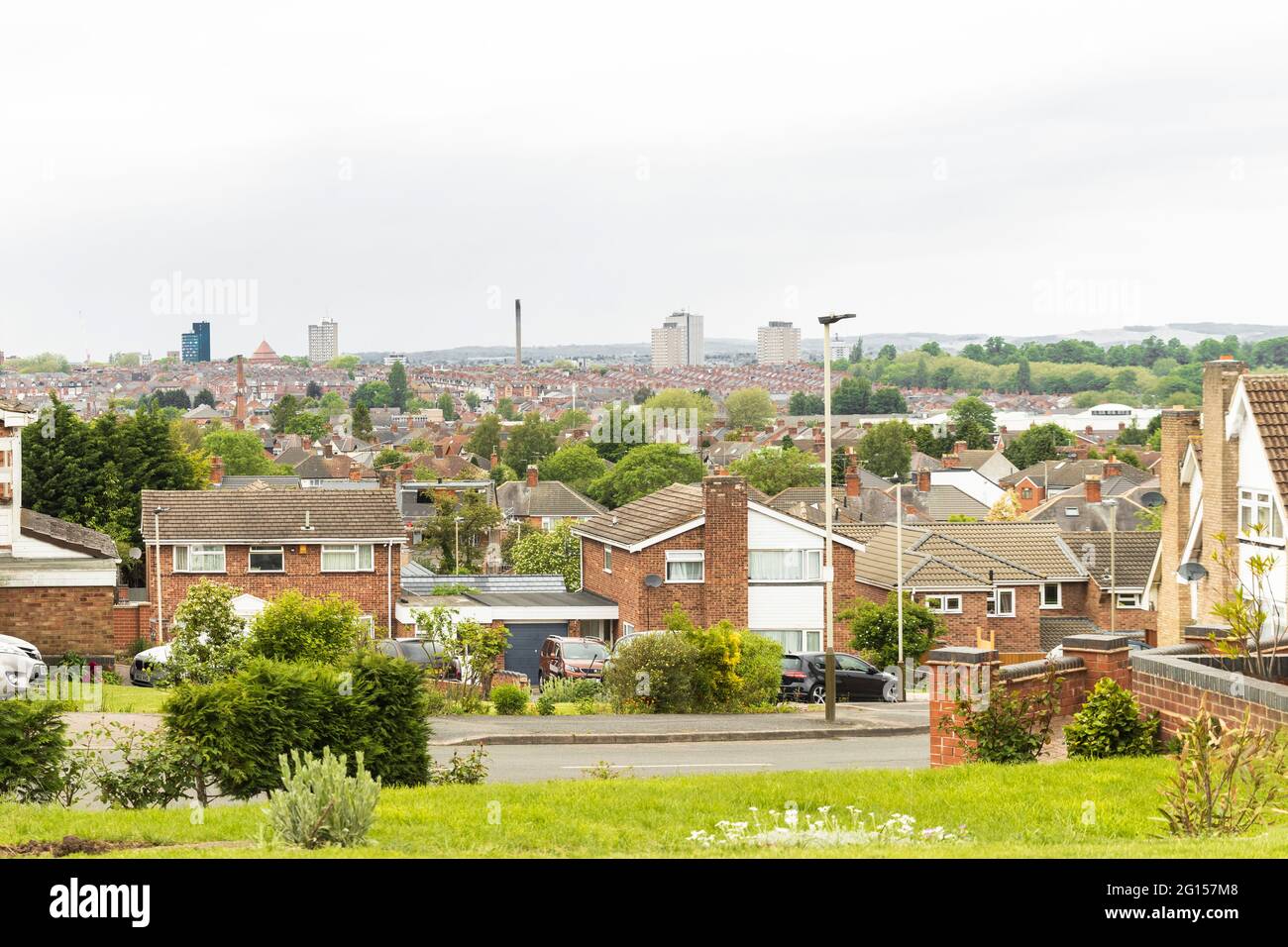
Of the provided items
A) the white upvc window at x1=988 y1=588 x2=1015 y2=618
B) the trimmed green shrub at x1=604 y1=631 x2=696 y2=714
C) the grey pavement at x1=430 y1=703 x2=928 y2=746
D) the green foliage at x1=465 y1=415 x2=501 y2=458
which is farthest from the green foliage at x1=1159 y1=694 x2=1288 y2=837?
the green foliage at x1=465 y1=415 x2=501 y2=458

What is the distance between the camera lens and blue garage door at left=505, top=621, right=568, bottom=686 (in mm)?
43469

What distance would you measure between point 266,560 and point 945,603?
20326 mm

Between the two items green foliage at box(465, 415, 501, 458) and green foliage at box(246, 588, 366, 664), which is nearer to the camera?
green foliage at box(246, 588, 366, 664)

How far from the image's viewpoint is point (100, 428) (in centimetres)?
6500

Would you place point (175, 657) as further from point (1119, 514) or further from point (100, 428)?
point (1119, 514)

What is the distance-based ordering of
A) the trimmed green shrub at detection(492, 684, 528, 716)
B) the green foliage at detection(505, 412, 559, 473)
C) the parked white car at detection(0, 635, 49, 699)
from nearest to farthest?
the parked white car at detection(0, 635, 49, 699)
the trimmed green shrub at detection(492, 684, 528, 716)
the green foliage at detection(505, 412, 559, 473)

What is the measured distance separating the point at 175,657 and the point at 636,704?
8666 mm

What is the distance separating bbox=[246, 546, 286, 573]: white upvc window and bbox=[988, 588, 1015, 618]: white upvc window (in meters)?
21.7

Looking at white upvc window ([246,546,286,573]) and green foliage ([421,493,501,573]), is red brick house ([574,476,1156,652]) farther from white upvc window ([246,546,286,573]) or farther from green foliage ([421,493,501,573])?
green foliage ([421,493,501,573])

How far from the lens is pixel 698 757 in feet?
73.6

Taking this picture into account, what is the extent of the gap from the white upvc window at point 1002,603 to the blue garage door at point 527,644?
1383 cm

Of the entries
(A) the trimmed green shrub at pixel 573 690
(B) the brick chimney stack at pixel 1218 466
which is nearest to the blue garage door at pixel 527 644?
(A) the trimmed green shrub at pixel 573 690
